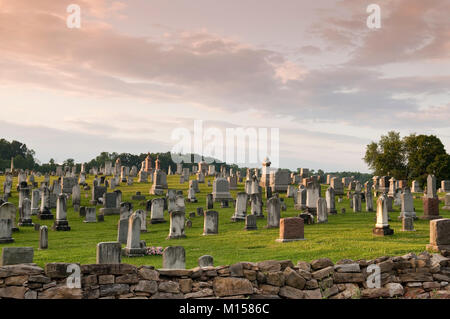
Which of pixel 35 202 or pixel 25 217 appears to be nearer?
pixel 25 217

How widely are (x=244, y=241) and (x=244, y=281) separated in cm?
887

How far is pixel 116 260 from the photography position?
13570mm

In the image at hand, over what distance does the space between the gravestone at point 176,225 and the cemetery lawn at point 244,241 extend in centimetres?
52

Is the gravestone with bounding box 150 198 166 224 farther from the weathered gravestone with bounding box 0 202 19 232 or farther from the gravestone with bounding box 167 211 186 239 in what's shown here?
the weathered gravestone with bounding box 0 202 19 232

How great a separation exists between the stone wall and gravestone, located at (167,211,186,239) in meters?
10.4

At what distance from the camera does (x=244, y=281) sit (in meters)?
11.4

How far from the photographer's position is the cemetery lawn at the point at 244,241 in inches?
638

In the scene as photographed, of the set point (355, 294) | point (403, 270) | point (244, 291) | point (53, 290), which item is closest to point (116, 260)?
point (53, 290)

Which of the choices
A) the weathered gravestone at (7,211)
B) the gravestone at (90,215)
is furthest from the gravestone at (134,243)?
the gravestone at (90,215)

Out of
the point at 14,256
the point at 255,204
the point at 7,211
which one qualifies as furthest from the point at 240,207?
the point at 14,256

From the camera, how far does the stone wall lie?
34.9 ft

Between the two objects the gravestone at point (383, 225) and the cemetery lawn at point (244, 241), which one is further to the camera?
the gravestone at point (383, 225)

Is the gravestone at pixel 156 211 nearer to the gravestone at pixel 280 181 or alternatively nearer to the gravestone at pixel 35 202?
the gravestone at pixel 35 202

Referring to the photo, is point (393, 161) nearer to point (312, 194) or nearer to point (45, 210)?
point (312, 194)
